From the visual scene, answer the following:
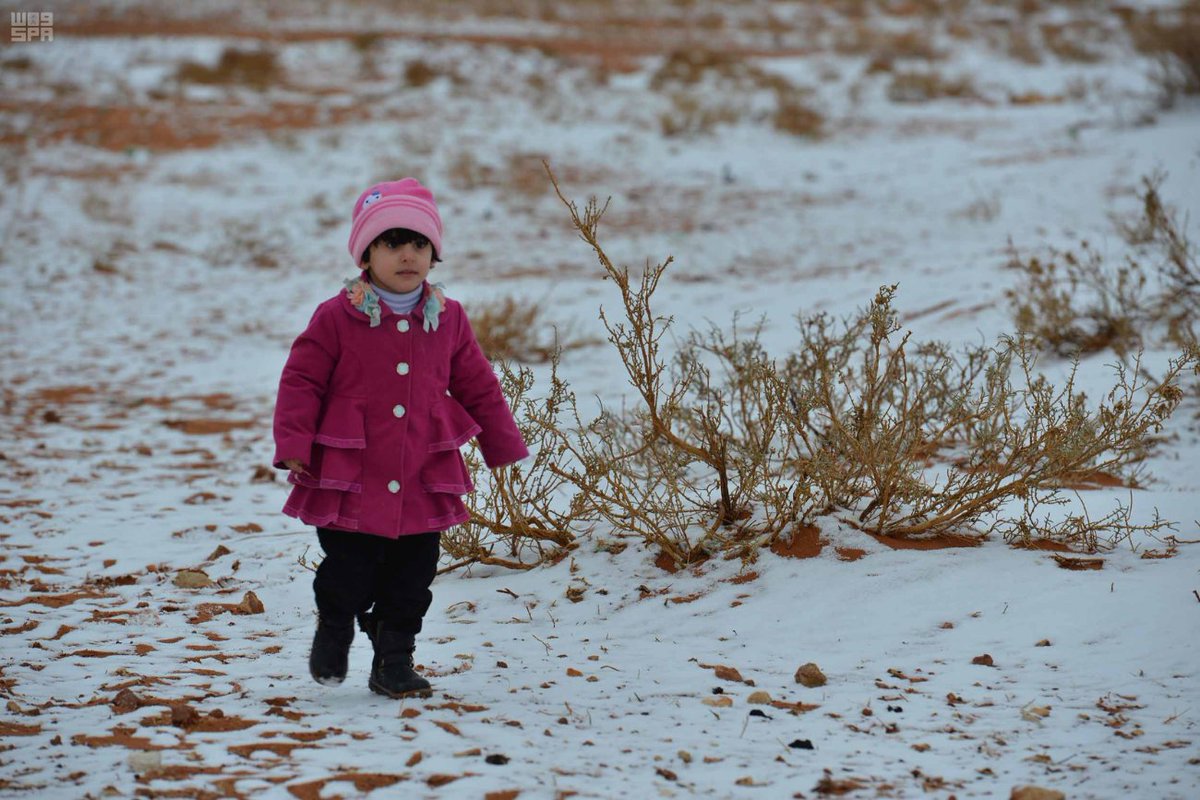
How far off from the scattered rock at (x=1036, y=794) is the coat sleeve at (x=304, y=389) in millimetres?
1772

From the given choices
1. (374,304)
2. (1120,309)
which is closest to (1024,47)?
(1120,309)

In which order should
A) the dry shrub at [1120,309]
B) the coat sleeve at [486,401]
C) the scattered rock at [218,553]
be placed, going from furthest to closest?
1. the dry shrub at [1120,309]
2. the scattered rock at [218,553]
3. the coat sleeve at [486,401]

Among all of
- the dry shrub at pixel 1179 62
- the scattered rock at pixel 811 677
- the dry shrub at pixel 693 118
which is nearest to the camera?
the scattered rock at pixel 811 677

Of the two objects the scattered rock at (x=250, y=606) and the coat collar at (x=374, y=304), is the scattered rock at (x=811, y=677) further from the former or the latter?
the scattered rock at (x=250, y=606)

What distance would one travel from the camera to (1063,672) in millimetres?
3043

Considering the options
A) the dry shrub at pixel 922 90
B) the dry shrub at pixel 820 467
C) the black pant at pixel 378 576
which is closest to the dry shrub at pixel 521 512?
the dry shrub at pixel 820 467

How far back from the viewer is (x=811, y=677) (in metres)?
3.07

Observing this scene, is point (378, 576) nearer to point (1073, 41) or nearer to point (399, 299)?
point (399, 299)

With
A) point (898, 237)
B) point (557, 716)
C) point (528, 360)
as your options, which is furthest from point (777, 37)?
point (557, 716)

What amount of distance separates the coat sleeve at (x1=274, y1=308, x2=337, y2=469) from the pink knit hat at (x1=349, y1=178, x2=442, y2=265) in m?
0.22

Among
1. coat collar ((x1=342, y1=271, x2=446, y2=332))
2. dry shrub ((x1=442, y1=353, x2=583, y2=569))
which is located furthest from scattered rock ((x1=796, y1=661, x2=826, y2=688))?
coat collar ((x1=342, y1=271, x2=446, y2=332))

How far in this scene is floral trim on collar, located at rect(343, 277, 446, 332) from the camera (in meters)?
3.00

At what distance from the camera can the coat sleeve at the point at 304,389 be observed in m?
2.88

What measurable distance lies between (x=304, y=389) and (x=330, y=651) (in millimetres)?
711
